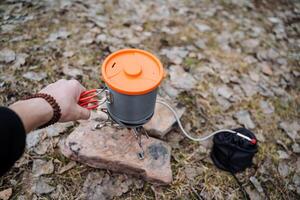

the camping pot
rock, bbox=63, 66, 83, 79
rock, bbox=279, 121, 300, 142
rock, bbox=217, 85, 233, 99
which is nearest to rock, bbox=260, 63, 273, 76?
rock, bbox=217, 85, 233, 99

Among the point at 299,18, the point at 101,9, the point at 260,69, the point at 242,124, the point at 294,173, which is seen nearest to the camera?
the point at 294,173

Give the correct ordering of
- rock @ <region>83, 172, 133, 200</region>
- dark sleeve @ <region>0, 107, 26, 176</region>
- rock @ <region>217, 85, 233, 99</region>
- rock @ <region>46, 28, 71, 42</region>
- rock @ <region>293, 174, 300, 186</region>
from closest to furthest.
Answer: dark sleeve @ <region>0, 107, 26, 176</region> → rock @ <region>83, 172, 133, 200</region> → rock @ <region>293, 174, 300, 186</region> → rock @ <region>217, 85, 233, 99</region> → rock @ <region>46, 28, 71, 42</region>

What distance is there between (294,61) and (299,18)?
106 centimetres

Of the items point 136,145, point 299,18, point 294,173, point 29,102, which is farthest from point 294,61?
point 29,102

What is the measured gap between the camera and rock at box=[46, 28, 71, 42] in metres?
3.30

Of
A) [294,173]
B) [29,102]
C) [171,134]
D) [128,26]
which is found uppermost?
[29,102]

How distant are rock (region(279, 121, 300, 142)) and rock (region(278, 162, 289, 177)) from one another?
1.10ft

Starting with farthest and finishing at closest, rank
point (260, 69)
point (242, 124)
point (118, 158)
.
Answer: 1. point (260, 69)
2. point (242, 124)
3. point (118, 158)

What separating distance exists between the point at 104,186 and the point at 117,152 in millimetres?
279

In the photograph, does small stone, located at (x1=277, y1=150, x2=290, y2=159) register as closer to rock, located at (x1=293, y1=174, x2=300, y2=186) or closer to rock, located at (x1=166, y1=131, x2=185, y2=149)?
rock, located at (x1=293, y1=174, x2=300, y2=186)

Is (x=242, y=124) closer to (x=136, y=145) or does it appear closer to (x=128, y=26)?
(x=136, y=145)

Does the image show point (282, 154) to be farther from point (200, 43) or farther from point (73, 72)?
point (73, 72)

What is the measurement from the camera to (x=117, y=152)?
2.30m

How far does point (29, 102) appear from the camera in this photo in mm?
1696
